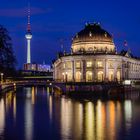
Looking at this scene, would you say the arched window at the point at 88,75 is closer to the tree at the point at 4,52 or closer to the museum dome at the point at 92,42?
the museum dome at the point at 92,42

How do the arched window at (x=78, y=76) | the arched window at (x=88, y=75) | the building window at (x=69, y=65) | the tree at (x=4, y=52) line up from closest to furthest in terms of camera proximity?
the tree at (x=4, y=52)
the arched window at (x=88, y=75)
the arched window at (x=78, y=76)
the building window at (x=69, y=65)

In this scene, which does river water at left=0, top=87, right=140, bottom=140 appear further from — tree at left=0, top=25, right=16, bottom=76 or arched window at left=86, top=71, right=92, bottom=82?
arched window at left=86, top=71, right=92, bottom=82

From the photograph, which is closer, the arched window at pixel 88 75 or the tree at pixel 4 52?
the tree at pixel 4 52

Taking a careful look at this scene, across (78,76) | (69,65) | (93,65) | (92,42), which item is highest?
(92,42)

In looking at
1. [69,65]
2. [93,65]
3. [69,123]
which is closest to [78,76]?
[69,65]

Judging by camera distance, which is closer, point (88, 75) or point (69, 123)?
point (69, 123)

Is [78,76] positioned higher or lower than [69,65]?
lower

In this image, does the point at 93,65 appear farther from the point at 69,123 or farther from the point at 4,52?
the point at 69,123

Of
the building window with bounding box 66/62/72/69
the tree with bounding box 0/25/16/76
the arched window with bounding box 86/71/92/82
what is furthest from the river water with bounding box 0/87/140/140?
the building window with bounding box 66/62/72/69

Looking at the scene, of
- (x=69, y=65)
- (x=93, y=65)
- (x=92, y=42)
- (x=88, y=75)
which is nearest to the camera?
(x=93, y=65)

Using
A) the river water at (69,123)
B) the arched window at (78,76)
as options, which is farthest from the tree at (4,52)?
the arched window at (78,76)

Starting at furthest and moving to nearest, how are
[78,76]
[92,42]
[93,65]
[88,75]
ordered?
[92,42] → [78,76] → [88,75] → [93,65]

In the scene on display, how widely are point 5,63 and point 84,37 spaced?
250ft

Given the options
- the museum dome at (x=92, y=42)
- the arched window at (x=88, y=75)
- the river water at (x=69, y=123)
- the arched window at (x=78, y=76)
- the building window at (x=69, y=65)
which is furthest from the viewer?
the museum dome at (x=92, y=42)
